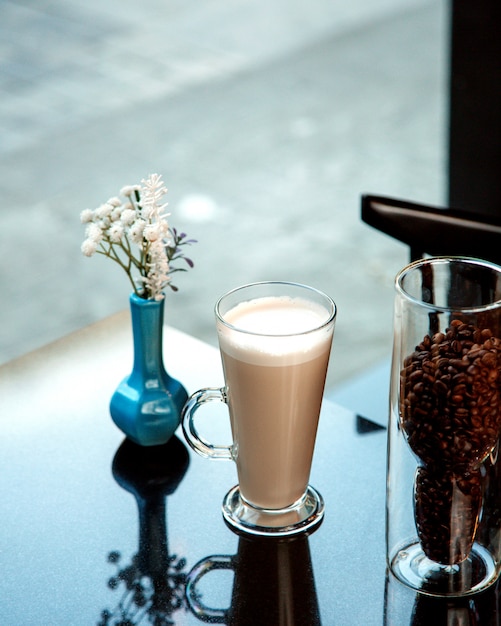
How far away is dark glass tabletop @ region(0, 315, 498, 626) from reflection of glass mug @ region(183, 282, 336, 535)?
0.03m

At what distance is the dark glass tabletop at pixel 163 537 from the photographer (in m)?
0.72

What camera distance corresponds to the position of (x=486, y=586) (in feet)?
2.35

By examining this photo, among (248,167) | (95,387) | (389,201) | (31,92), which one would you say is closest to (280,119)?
(248,167)

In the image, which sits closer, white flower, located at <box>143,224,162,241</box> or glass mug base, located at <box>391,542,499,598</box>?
glass mug base, located at <box>391,542,499,598</box>

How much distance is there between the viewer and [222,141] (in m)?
3.78

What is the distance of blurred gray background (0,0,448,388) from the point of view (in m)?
2.86

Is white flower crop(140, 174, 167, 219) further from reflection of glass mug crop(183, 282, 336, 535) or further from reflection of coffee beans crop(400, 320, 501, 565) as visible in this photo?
A: reflection of coffee beans crop(400, 320, 501, 565)

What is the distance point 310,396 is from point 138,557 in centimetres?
20

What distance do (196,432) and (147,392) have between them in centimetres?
12

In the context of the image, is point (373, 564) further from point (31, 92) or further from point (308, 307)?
point (31, 92)

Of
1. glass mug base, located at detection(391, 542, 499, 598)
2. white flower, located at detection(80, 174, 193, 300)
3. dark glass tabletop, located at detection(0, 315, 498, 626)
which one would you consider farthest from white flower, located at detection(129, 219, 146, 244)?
glass mug base, located at detection(391, 542, 499, 598)

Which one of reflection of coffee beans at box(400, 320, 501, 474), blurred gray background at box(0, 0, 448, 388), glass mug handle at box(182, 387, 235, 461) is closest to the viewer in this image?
reflection of coffee beans at box(400, 320, 501, 474)

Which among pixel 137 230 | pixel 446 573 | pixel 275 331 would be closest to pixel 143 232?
pixel 137 230

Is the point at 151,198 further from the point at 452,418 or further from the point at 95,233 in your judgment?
the point at 452,418
